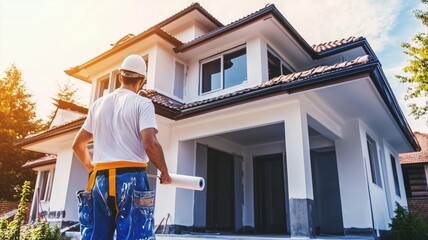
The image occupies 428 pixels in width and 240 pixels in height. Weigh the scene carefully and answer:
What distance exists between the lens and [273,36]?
27.0ft

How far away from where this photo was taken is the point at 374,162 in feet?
27.3

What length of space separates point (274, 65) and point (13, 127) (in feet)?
78.0

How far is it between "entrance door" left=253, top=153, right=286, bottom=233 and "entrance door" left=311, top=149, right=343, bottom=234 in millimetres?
1041

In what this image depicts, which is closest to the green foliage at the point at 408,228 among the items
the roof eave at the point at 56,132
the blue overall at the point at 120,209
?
the blue overall at the point at 120,209

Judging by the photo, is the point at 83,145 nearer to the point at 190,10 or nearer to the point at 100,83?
the point at 190,10

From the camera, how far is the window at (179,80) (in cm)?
924

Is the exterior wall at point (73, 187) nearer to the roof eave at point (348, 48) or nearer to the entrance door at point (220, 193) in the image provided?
the entrance door at point (220, 193)

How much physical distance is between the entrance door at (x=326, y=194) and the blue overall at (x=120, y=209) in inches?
276

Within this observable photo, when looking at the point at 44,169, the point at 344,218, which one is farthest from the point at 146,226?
the point at 44,169

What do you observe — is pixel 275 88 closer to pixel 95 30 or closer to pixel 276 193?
pixel 276 193

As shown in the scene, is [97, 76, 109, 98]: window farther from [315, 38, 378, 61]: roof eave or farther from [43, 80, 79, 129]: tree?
[43, 80, 79, 129]: tree

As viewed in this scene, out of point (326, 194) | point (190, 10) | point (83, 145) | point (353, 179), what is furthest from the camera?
point (190, 10)

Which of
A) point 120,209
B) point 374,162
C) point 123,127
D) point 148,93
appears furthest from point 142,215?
point 374,162

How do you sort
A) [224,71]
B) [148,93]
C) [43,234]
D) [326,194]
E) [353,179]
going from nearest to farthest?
[43,234]
[353,179]
[148,93]
[326,194]
[224,71]
